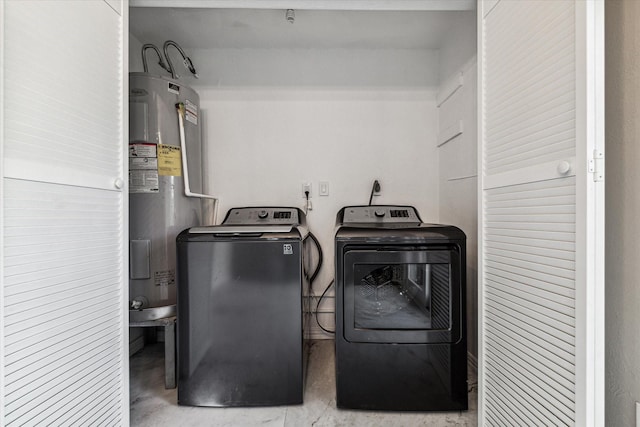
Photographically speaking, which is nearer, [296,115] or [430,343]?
[430,343]

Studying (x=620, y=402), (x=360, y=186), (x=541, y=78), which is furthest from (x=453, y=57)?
(x=620, y=402)

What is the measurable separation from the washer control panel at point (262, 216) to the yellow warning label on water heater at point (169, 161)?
0.47m

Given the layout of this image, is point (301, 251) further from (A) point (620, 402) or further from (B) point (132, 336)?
→ (B) point (132, 336)

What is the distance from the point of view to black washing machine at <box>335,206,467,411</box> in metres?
1.29

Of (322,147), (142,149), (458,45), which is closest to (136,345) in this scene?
(142,149)

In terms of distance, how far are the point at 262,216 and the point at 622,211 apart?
5.52 ft

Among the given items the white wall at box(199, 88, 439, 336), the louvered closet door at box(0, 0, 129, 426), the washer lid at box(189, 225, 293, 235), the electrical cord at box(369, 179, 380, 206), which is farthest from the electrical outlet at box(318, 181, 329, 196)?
the louvered closet door at box(0, 0, 129, 426)

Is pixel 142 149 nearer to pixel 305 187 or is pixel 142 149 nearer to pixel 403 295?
pixel 305 187

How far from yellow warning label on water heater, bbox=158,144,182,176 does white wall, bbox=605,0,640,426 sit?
1.83 m

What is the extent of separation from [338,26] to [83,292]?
1.99 m

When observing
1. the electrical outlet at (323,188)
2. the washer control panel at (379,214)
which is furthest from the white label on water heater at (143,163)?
the washer control panel at (379,214)

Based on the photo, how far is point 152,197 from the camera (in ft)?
4.93

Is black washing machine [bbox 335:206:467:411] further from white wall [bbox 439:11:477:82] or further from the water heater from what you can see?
white wall [bbox 439:11:477:82]

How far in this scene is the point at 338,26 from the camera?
185 cm
